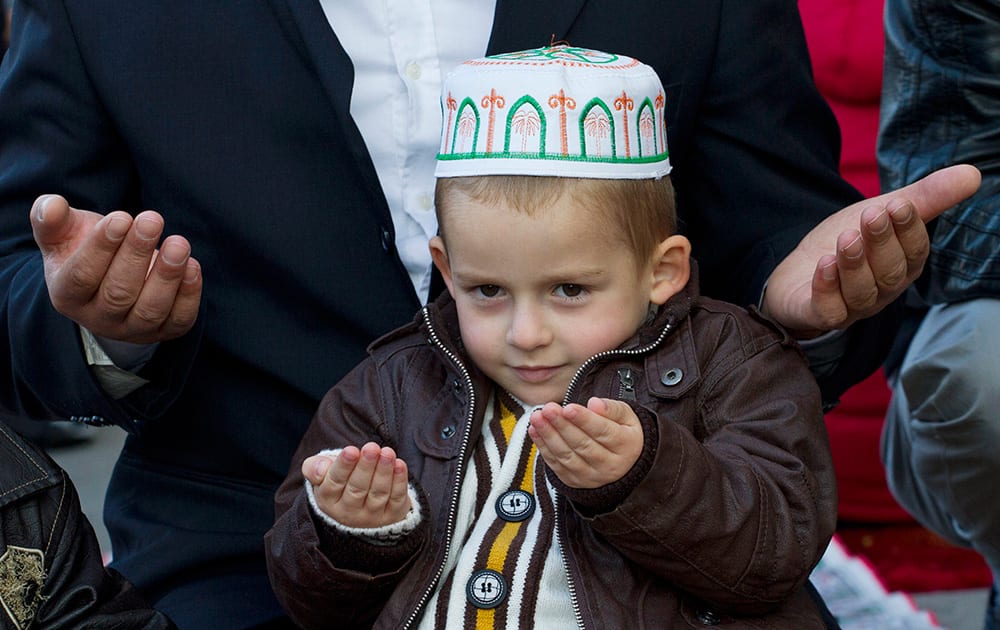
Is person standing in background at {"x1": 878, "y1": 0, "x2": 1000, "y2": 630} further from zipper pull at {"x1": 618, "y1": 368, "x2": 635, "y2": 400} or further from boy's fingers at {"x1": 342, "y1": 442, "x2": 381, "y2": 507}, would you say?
boy's fingers at {"x1": 342, "y1": 442, "x2": 381, "y2": 507}

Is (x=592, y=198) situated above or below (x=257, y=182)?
above

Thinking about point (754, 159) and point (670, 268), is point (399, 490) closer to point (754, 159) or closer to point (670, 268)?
point (670, 268)

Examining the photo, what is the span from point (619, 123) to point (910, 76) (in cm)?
104

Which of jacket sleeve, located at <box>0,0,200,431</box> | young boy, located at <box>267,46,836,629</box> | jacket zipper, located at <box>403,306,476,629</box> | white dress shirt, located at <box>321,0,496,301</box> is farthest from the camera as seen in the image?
white dress shirt, located at <box>321,0,496,301</box>

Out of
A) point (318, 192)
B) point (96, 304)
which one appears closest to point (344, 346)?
point (318, 192)

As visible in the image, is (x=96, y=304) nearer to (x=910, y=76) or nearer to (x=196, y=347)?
(x=196, y=347)

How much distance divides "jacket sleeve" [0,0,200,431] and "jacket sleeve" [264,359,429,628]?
262 millimetres

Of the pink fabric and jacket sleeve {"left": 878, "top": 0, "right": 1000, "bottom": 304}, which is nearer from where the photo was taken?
jacket sleeve {"left": 878, "top": 0, "right": 1000, "bottom": 304}

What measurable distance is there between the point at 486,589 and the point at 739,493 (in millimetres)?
330

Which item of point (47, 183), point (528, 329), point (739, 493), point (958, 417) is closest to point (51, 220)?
point (47, 183)

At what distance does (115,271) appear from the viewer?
5.76ft

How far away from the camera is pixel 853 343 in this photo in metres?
2.10

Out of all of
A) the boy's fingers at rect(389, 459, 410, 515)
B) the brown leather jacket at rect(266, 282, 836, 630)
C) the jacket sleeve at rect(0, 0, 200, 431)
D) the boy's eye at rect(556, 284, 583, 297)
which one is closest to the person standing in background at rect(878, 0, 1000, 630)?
the brown leather jacket at rect(266, 282, 836, 630)

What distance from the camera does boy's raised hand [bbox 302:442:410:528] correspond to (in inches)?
63.3
